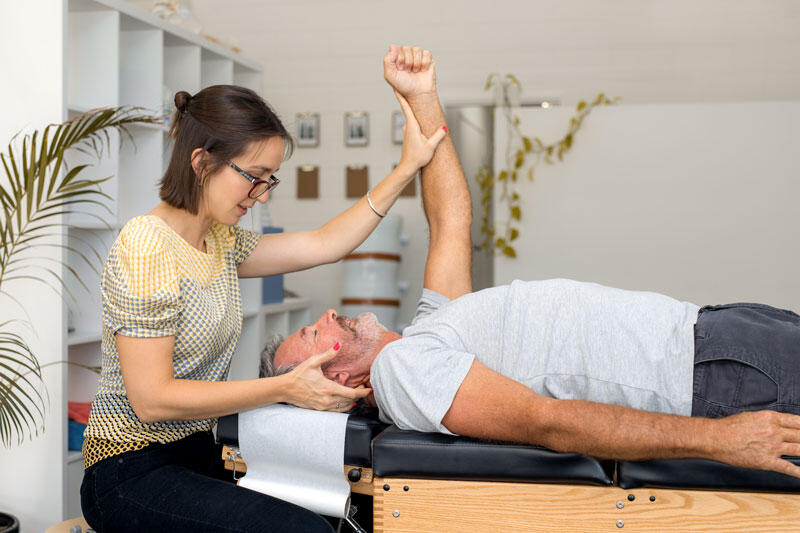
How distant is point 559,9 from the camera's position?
4.52m

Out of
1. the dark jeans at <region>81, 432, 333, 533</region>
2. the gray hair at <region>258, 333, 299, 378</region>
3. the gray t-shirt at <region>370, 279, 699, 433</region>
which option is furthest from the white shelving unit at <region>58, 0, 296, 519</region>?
the gray t-shirt at <region>370, 279, 699, 433</region>

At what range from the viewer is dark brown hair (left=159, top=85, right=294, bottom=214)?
5.18 ft

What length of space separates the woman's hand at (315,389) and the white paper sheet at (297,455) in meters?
0.02

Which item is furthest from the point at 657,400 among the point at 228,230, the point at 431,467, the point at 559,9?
the point at 559,9

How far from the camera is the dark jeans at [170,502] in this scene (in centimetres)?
143

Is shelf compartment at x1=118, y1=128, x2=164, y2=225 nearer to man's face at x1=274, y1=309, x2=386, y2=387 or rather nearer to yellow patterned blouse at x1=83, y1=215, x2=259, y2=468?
yellow patterned blouse at x1=83, y1=215, x2=259, y2=468

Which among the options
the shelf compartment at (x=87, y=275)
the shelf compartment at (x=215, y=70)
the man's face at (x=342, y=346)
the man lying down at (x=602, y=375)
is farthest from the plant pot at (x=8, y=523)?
the shelf compartment at (x=215, y=70)

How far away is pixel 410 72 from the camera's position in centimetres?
212

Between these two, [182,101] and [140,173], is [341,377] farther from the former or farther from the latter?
[140,173]

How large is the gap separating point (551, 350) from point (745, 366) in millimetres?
340

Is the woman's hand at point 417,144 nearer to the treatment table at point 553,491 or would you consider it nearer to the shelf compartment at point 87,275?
the treatment table at point 553,491

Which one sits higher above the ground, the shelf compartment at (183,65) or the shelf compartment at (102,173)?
the shelf compartment at (183,65)

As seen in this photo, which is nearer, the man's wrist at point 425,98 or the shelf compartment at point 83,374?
the man's wrist at point 425,98

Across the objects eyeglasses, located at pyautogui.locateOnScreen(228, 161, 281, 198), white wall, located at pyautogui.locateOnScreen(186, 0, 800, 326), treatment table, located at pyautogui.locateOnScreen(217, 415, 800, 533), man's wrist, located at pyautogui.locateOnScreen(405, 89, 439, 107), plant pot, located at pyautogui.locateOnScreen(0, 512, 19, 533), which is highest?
white wall, located at pyautogui.locateOnScreen(186, 0, 800, 326)
